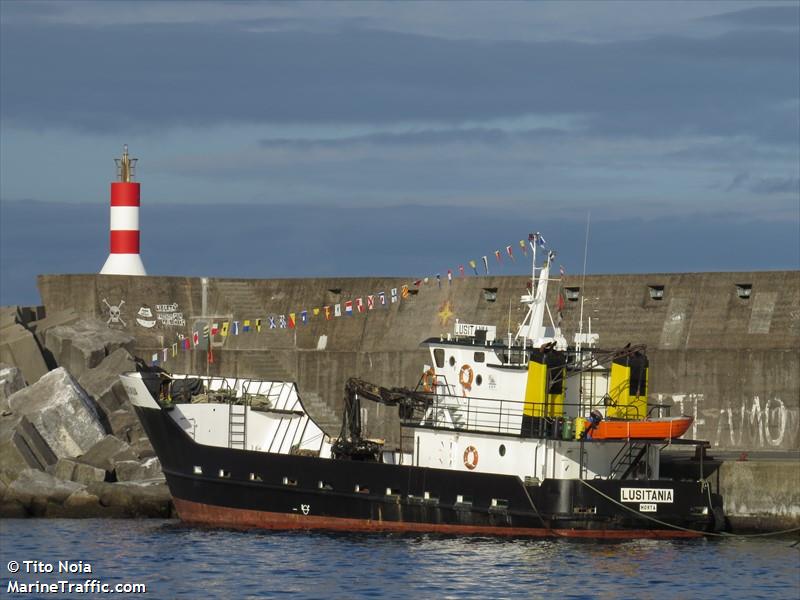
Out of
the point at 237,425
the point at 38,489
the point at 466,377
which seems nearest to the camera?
the point at 466,377

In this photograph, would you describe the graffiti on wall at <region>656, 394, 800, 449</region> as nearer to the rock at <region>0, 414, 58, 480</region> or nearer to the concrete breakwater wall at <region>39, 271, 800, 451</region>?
the concrete breakwater wall at <region>39, 271, 800, 451</region>

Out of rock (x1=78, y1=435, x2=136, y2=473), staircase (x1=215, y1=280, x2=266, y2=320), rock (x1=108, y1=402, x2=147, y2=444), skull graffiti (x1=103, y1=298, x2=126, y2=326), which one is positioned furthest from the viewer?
staircase (x1=215, y1=280, x2=266, y2=320)

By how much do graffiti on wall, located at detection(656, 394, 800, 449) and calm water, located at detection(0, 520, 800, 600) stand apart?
16.4 feet

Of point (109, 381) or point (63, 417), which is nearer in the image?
point (63, 417)

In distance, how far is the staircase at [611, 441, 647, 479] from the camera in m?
25.8

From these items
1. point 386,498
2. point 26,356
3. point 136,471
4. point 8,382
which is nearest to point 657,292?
point 386,498

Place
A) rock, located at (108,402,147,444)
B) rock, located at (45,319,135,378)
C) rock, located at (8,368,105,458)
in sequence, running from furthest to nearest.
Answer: rock, located at (45,319,135,378)
rock, located at (108,402,147,444)
rock, located at (8,368,105,458)

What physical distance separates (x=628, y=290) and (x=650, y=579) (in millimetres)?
12463

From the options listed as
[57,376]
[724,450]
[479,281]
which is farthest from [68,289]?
[724,450]

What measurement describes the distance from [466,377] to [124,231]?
52.8 feet

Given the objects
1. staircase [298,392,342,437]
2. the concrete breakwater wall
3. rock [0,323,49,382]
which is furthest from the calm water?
rock [0,323,49,382]

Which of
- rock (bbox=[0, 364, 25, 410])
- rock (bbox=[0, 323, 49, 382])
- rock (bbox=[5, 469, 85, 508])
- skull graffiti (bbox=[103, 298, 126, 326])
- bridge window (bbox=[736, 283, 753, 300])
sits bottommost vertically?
rock (bbox=[5, 469, 85, 508])

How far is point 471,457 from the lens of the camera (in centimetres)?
2616

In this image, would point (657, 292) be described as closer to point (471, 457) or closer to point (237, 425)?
point (471, 457)
